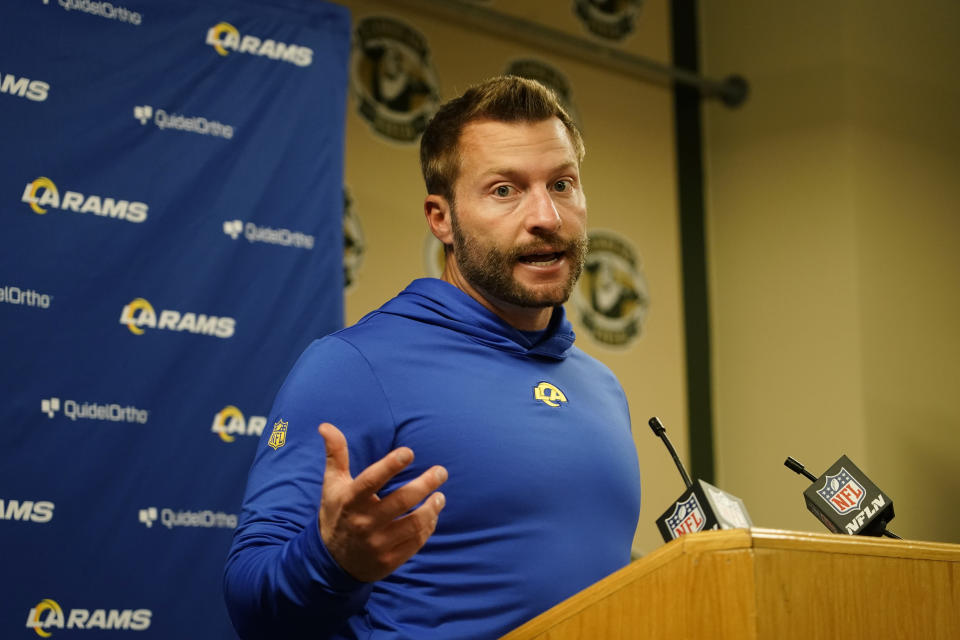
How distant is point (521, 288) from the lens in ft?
5.67

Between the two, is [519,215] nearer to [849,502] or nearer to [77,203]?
[849,502]

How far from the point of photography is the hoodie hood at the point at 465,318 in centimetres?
174

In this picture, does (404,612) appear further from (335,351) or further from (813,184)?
(813,184)

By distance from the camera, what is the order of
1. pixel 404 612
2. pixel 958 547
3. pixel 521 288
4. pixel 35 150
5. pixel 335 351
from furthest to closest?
1. pixel 35 150
2. pixel 521 288
3. pixel 335 351
4. pixel 404 612
5. pixel 958 547

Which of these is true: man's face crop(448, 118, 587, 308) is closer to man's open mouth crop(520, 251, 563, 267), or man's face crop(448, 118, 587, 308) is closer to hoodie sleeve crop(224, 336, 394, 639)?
man's open mouth crop(520, 251, 563, 267)

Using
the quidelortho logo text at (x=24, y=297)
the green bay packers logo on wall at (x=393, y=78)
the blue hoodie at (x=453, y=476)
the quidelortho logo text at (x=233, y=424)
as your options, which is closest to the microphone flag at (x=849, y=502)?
the blue hoodie at (x=453, y=476)

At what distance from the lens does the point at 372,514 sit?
3.64 ft

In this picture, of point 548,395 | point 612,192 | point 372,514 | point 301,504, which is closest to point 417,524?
point 372,514

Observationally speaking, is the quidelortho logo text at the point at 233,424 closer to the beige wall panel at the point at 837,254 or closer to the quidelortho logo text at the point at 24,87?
the quidelortho logo text at the point at 24,87

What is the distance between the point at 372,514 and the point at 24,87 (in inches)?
71.8

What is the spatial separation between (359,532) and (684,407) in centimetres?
351

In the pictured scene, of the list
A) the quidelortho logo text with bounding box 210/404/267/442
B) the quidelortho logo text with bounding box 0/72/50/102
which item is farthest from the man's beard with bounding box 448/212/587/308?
the quidelortho logo text with bounding box 0/72/50/102

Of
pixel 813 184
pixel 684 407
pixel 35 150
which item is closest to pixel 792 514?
pixel 684 407

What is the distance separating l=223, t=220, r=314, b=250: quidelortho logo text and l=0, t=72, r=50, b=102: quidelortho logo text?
1.75 feet
